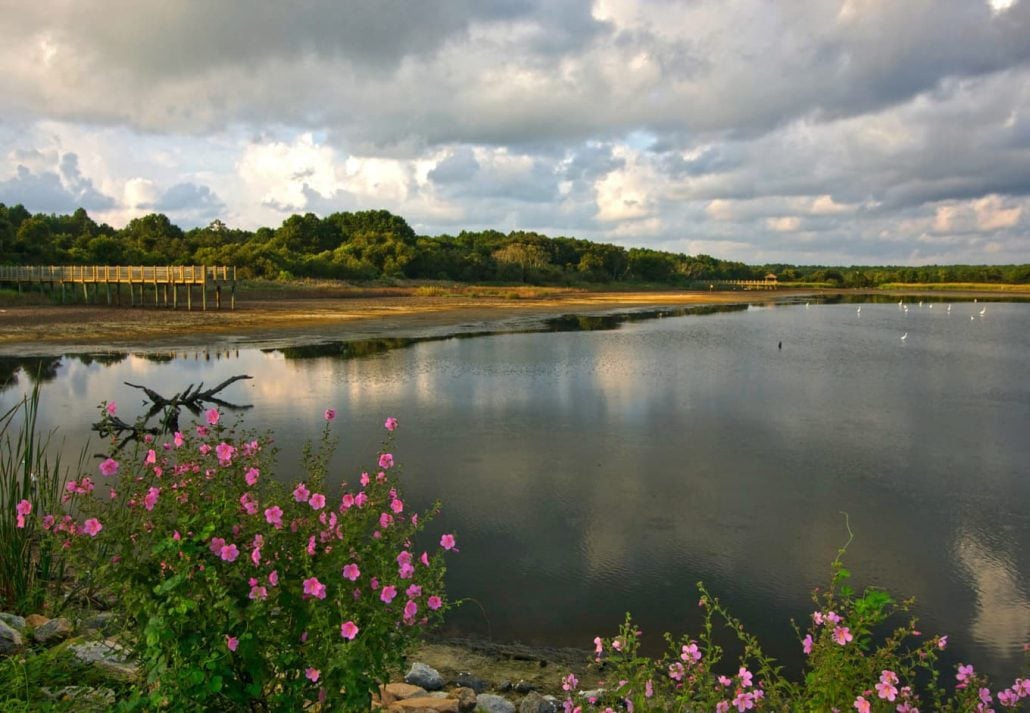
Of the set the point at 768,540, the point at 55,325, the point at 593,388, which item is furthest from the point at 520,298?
the point at 768,540

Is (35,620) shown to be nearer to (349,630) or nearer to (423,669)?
(423,669)

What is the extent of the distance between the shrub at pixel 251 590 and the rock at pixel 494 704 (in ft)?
5.50

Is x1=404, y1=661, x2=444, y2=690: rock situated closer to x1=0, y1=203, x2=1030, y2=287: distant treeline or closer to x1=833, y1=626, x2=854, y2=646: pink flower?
x1=833, y1=626, x2=854, y2=646: pink flower

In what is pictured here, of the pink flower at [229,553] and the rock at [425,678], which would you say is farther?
the rock at [425,678]

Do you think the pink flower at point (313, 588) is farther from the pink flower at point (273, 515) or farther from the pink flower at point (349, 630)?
the pink flower at point (273, 515)

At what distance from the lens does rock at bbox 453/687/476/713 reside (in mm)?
5377

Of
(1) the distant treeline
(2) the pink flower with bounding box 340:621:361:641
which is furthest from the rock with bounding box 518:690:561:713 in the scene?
(1) the distant treeline

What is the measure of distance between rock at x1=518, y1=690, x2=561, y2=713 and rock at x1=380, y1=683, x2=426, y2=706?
756mm

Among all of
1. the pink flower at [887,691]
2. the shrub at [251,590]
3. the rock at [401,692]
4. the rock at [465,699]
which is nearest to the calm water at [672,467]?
the rock at [465,699]

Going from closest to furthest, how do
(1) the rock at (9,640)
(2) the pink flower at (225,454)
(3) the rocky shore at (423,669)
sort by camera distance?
(2) the pink flower at (225,454), (3) the rocky shore at (423,669), (1) the rock at (9,640)

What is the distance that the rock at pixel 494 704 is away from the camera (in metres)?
5.36

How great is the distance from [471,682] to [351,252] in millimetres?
98286

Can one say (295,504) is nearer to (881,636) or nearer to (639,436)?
(881,636)

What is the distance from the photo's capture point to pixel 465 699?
5.48 meters
